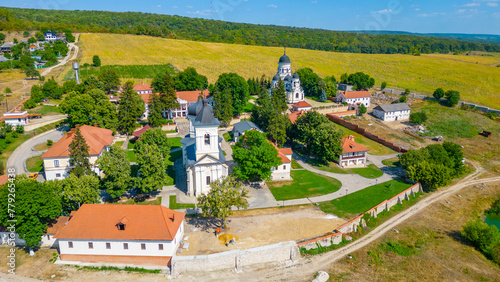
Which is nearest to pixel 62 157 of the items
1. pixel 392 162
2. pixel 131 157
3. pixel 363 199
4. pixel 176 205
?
pixel 131 157

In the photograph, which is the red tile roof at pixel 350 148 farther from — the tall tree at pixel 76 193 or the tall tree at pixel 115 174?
the tall tree at pixel 76 193

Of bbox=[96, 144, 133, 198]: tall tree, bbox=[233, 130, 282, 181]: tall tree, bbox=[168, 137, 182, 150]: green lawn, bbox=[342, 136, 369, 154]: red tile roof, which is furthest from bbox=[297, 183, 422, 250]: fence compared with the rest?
bbox=[168, 137, 182, 150]: green lawn

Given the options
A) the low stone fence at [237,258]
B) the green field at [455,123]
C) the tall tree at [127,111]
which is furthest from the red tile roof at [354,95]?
the low stone fence at [237,258]

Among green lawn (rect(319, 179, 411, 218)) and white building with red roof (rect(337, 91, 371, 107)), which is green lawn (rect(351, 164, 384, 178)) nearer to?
green lawn (rect(319, 179, 411, 218))

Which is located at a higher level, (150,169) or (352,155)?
(150,169)

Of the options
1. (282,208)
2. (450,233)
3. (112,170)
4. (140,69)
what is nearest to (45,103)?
(140,69)

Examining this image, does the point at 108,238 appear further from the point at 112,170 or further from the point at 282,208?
the point at 282,208

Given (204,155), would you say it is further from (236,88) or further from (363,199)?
(236,88)
